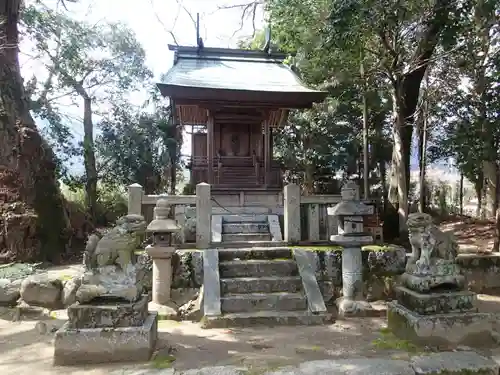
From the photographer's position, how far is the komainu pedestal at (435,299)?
14.3ft

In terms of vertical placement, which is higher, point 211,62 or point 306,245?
point 211,62

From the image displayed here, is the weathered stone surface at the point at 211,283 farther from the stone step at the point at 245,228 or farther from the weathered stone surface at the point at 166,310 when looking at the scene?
the stone step at the point at 245,228

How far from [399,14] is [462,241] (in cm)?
847

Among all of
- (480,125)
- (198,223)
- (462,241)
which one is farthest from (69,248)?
(462,241)

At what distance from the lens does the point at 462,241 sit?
42.7 feet

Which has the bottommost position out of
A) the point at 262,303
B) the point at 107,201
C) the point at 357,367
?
the point at 262,303

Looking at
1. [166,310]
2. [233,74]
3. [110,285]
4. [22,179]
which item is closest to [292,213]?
[166,310]

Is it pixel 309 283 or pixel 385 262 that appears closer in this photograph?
pixel 309 283

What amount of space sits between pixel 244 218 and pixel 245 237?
0.81 m

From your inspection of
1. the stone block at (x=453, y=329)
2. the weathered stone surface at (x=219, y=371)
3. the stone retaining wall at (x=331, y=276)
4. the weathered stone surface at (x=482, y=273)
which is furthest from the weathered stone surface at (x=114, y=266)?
the weathered stone surface at (x=482, y=273)

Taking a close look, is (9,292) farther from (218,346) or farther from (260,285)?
(260,285)

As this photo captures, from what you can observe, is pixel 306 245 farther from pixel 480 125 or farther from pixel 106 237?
pixel 480 125

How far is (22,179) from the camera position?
888cm

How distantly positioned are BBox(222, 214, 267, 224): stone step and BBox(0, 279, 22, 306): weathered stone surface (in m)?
4.52
